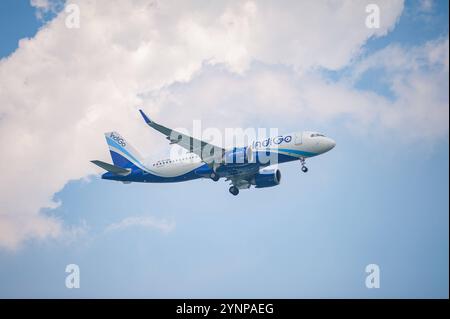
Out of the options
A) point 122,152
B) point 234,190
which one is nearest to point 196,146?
point 234,190

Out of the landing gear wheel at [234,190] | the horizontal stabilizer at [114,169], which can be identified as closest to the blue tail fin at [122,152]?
the horizontal stabilizer at [114,169]

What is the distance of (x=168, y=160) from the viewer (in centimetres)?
6444

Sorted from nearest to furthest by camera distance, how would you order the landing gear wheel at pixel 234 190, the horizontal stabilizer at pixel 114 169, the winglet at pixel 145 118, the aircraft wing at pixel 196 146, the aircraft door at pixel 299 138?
1. the winglet at pixel 145 118
2. the aircraft wing at pixel 196 146
3. the aircraft door at pixel 299 138
4. the horizontal stabilizer at pixel 114 169
5. the landing gear wheel at pixel 234 190

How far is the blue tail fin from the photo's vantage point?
222 feet

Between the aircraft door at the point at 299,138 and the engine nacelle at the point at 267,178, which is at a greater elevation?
the aircraft door at the point at 299,138

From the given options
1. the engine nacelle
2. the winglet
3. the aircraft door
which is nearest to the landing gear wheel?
the engine nacelle

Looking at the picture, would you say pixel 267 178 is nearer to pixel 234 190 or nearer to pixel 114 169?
pixel 234 190

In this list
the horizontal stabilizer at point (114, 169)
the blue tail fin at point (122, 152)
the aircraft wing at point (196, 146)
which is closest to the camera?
the aircraft wing at point (196, 146)

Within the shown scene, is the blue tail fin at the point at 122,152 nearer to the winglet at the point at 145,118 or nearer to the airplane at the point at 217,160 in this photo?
the airplane at the point at 217,160

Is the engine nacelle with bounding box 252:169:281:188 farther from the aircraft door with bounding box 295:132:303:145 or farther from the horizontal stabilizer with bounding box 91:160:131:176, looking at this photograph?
the horizontal stabilizer with bounding box 91:160:131:176

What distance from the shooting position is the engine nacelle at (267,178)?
6675 cm

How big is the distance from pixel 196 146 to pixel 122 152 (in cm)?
1336

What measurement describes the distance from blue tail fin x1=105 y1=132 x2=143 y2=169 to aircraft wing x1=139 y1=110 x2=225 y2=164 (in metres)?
9.27
